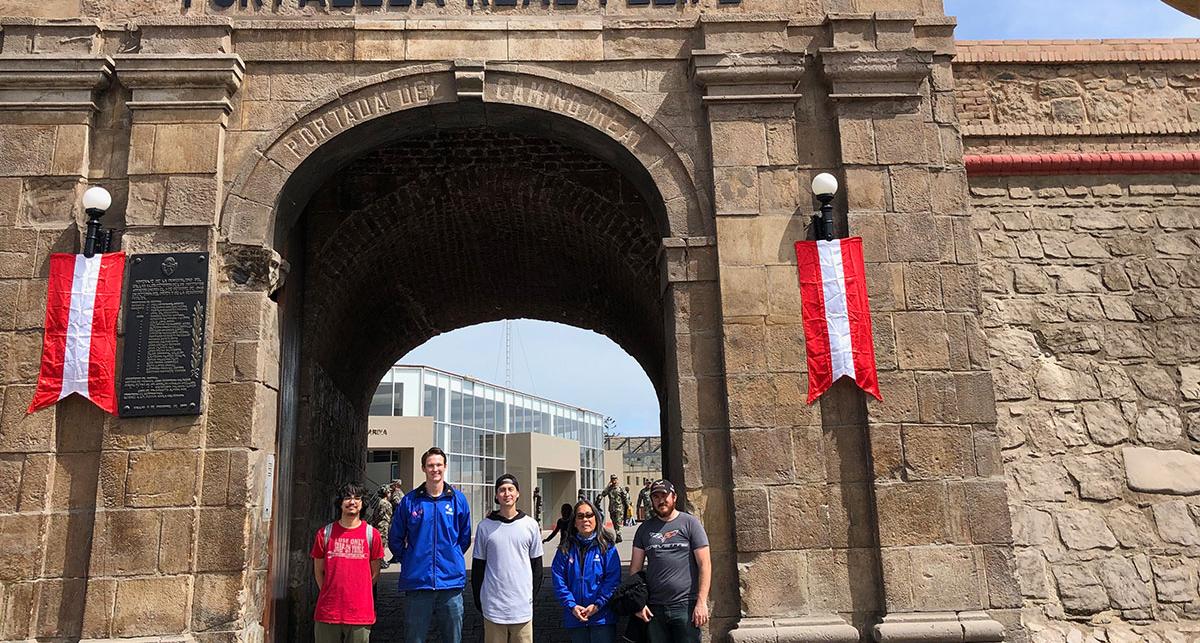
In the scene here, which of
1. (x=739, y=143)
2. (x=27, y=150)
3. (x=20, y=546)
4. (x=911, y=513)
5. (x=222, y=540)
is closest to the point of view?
(x=20, y=546)

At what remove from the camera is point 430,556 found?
18.1 ft

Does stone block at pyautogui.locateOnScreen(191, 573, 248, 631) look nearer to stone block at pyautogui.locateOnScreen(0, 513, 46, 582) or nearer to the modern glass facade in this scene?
stone block at pyautogui.locateOnScreen(0, 513, 46, 582)

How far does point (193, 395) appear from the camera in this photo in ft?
20.2

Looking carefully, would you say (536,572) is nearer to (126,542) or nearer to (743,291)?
(743,291)

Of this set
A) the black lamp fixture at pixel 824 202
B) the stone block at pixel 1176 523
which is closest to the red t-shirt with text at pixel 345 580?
the black lamp fixture at pixel 824 202

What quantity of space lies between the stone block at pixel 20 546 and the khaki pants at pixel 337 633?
2127mm

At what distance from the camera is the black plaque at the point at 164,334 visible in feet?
20.1

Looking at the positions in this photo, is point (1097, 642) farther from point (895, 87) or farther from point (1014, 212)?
point (895, 87)

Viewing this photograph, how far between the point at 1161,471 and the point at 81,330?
26.8ft

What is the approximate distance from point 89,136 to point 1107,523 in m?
8.31

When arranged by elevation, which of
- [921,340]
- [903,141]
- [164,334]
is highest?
[903,141]

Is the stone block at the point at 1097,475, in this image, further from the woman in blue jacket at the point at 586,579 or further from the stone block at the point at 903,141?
the woman in blue jacket at the point at 586,579

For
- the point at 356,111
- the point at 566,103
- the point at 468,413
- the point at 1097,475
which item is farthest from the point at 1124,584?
the point at 468,413

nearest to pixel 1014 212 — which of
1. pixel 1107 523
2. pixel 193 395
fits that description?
pixel 1107 523
